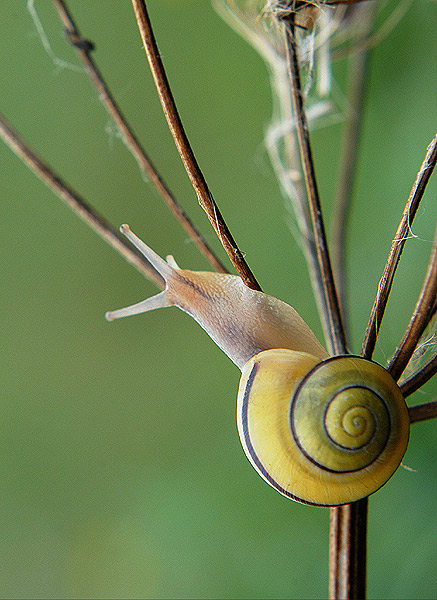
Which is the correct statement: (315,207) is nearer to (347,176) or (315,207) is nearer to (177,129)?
(177,129)

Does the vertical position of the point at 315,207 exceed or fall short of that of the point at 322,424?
it exceeds it

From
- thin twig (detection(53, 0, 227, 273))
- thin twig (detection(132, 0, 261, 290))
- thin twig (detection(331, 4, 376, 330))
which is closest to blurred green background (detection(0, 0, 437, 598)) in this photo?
thin twig (detection(331, 4, 376, 330))

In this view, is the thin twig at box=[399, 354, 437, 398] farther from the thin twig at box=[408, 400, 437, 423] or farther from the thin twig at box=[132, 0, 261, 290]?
the thin twig at box=[132, 0, 261, 290]

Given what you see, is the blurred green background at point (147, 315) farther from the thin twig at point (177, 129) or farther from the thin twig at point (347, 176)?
the thin twig at point (177, 129)

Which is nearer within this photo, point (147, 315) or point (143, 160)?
point (143, 160)

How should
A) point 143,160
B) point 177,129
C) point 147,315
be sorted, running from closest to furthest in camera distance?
1. point 177,129
2. point 143,160
3. point 147,315

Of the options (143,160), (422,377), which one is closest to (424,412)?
(422,377)

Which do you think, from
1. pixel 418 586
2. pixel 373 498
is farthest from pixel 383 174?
pixel 418 586
